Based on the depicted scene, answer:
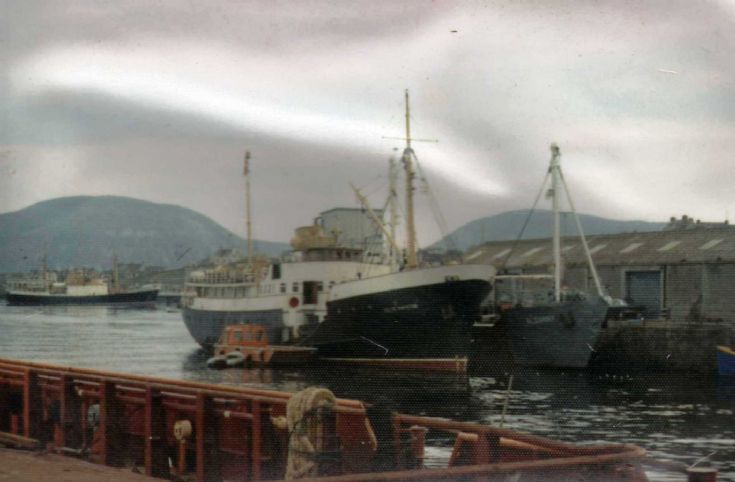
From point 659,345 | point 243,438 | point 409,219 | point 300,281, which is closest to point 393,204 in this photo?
point 409,219

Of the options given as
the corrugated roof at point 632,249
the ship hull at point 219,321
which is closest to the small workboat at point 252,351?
the ship hull at point 219,321

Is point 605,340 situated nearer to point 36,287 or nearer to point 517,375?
point 517,375

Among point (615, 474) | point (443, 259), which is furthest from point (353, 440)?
point (443, 259)

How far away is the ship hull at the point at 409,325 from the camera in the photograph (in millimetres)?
28594

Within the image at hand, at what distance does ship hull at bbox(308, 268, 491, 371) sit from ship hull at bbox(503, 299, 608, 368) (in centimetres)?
463

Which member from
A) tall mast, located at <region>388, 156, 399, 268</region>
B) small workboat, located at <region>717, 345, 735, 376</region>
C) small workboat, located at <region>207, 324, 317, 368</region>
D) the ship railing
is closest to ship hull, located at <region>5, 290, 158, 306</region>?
the ship railing

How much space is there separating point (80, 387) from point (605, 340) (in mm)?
26510

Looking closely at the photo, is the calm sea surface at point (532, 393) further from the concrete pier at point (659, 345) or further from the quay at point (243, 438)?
the quay at point (243, 438)

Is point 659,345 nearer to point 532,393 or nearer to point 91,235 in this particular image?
point 532,393

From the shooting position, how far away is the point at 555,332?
110 ft

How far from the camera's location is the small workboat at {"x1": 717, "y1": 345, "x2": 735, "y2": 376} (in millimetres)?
28344

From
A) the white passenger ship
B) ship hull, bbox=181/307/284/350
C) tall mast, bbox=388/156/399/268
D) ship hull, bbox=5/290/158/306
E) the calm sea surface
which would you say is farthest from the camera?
ship hull, bbox=5/290/158/306

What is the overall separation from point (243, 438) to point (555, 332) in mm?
26498

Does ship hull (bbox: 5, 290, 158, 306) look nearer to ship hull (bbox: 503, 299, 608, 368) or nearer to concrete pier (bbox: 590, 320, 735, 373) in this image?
ship hull (bbox: 503, 299, 608, 368)
